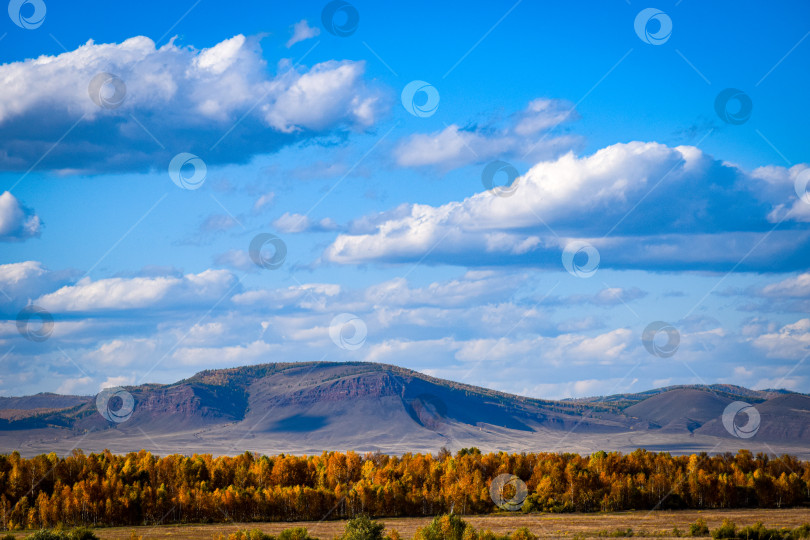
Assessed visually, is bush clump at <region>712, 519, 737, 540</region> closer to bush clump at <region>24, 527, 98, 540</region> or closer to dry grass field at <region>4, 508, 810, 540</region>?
dry grass field at <region>4, 508, 810, 540</region>

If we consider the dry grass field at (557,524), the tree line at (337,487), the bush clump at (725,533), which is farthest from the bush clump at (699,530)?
the tree line at (337,487)

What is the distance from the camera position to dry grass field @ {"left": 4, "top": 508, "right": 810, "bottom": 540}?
328ft

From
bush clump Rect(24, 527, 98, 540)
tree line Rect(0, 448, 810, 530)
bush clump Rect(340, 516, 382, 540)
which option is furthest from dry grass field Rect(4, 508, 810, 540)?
bush clump Rect(340, 516, 382, 540)

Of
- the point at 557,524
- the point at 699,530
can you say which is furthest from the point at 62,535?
the point at 699,530

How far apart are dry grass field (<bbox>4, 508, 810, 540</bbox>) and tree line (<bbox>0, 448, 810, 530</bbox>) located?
645 centimetres

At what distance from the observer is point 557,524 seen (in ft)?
357

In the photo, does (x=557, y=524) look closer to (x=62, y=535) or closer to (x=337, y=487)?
(x=337, y=487)

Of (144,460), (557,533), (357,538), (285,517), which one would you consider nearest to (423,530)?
(357,538)

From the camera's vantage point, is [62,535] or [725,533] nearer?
[62,535]

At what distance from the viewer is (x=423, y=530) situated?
6931cm

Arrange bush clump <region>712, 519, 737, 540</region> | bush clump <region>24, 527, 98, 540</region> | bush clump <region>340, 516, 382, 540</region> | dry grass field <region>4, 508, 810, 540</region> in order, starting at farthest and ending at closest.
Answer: dry grass field <region>4, 508, 810, 540</region>
bush clump <region>712, 519, 737, 540</region>
bush clump <region>24, 527, 98, 540</region>
bush clump <region>340, 516, 382, 540</region>

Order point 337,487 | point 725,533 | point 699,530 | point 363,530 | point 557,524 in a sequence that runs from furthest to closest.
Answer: point 337,487, point 557,524, point 699,530, point 725,533, point 363,530

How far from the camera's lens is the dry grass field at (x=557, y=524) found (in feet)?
328

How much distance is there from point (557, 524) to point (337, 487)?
1396 inches
